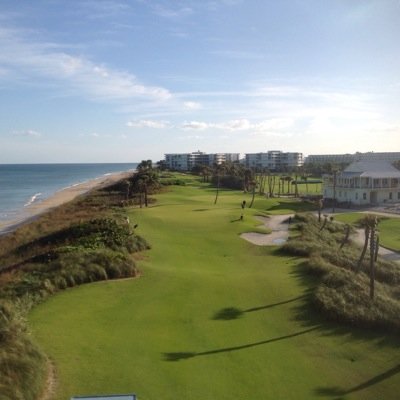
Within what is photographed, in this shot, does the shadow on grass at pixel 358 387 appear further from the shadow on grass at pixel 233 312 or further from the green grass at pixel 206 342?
the shadow on grass at pixel 233 312

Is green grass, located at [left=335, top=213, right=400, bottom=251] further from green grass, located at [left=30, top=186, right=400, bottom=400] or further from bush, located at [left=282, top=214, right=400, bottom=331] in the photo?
green grass, located at [left=30, top=186, right=400, bottom=400]

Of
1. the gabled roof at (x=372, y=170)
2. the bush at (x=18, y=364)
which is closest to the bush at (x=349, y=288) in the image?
the bush at (x=18, y=364)

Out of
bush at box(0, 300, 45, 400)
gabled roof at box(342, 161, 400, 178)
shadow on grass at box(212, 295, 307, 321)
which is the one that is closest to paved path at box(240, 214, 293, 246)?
shadow on grass at box(212, 295, 307, 321)

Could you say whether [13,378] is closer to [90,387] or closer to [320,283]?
[90,387]

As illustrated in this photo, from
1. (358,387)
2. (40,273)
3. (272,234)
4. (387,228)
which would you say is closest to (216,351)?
(358,387)

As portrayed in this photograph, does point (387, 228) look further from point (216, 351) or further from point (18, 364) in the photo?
point (18, 364)

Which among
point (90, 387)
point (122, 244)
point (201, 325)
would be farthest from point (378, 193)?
point (90, 387)

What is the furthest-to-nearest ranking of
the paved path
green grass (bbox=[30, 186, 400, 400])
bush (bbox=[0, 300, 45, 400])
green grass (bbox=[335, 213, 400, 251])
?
green grass (bbox=[335, 213, 400, 251])
the paved path
green grass (bbox=[30, 186, 400, 400])
bush (bbox=[0, 300, 45, 400])
